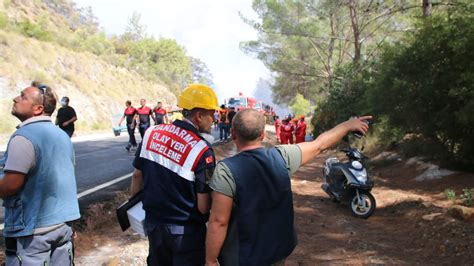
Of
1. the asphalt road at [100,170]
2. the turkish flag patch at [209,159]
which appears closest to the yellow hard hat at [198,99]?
the turkish flag patch at [209,159]

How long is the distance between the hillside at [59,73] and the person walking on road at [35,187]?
17.8 metres

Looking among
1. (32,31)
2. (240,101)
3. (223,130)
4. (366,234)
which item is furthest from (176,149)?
(32,31)

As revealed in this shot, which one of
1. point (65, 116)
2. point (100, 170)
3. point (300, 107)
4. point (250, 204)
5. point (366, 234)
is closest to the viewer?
point (250, 204)

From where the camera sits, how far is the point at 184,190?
2.68 meters

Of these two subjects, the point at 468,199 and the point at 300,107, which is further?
the point at 300,107

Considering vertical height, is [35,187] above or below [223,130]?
above

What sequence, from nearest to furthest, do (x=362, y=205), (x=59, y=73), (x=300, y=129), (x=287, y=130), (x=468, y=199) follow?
(x=468, y=199), (x=362, y=205), (x=300, y=129), (x=287, y=130), (x=59, y=73)

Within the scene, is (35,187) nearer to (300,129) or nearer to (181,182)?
(181,182)

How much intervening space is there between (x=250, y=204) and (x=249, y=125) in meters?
0.45

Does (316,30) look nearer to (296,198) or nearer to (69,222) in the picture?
(296,198)

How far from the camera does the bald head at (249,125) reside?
8.51ft

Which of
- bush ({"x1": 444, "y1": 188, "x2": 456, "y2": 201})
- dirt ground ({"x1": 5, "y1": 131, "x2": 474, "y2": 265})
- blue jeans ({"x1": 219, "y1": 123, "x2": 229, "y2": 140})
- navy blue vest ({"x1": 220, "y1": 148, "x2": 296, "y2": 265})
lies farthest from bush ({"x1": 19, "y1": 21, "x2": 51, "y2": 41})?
navy blue vest ({"x1": 220, "y1": 148, "x2": 296, "y2": 265})

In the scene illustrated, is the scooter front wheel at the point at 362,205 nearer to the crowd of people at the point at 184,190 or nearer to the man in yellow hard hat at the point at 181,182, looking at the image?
the crowd of people at the point at 184,190

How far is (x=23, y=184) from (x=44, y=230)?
0.30 metres
